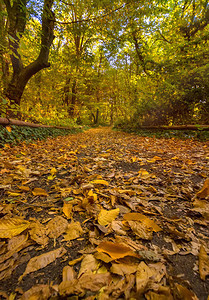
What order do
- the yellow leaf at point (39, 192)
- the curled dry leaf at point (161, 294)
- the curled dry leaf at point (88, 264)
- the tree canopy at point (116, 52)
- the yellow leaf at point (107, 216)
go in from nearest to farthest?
the curled dry leaf at point (161, 294)
the curled dry leaf at point (88, 264)
the yellow leaf at point (107, 216)
the yellow leaf at point (39, 192)
the tree canopy at point (116, 52)

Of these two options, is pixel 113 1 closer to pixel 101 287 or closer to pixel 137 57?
pixel 137 57

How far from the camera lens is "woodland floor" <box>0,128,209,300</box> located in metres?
0.57

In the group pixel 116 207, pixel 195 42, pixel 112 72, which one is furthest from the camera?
pixel 112 72

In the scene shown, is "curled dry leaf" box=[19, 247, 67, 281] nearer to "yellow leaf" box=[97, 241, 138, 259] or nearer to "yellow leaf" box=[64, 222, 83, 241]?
"yellow leaf" box=[64, 222, 83, 241]

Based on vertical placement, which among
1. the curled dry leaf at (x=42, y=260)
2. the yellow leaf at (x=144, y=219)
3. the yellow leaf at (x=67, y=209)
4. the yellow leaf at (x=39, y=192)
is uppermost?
the yellow leaf at (x=144, y=219)

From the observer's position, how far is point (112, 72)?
52.4 ft

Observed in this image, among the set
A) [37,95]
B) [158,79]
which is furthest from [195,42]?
[37,95]

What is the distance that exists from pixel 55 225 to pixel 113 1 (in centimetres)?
660

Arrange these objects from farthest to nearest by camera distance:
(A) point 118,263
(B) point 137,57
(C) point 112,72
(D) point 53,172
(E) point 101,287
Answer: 1. (C) point 112,72
2. (B) point 137,57
3. (D) point 53,172
4. (A) point 118,263
5. (E) point 101,287

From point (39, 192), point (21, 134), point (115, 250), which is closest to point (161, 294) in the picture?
point (115, 250)

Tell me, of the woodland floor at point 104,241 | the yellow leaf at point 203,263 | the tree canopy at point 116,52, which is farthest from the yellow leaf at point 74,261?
the tree canopy at point 116,52

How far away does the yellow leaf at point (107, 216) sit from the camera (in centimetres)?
96

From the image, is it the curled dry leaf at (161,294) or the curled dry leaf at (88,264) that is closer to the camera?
the curled dry leaf at (161,294)

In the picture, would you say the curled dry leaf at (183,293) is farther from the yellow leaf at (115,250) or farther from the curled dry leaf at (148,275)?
the yellow leaf at (115,250)
